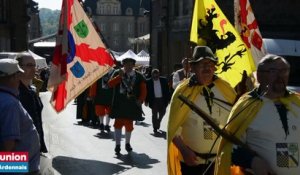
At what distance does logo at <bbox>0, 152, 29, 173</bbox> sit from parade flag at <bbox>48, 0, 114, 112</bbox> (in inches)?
173

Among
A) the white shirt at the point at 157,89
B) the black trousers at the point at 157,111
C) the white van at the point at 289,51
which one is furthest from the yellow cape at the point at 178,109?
the white van at the point at 289,51

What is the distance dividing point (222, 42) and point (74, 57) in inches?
129

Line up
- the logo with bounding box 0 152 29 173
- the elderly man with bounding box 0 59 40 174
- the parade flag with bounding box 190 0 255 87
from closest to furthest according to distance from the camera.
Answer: the elderly man with bounding box 0 59 40 174
the logo with bounding box 0 152 29 173
the parade flag with bounding box 190 0 255 87

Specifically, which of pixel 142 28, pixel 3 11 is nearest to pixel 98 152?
pixel 3 11

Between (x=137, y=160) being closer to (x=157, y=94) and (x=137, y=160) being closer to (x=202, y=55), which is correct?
(x=157, y=94)

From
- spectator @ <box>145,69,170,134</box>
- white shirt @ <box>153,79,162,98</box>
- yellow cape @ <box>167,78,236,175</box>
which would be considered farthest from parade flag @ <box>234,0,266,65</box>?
white shirt @ <box>153,79,162,98</box>

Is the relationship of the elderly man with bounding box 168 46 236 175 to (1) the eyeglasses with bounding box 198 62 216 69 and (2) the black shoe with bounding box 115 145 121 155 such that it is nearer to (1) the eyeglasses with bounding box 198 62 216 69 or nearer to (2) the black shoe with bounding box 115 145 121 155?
(1) the eyeglasses with bounding box 198 62 216 69

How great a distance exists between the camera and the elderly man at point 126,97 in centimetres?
1083

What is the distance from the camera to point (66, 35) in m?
9.14

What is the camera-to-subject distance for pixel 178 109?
206 inches

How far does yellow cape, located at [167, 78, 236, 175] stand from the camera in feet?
17.1

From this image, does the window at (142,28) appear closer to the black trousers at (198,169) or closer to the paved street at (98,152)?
the paved street at (98,152)

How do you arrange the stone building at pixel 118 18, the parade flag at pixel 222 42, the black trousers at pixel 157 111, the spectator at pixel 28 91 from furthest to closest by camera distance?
the stone building at pixel 118 18 < the black trousers at pixel 157 111 < the parade flag at pixel 222 42 < the spectator at pixel 28 91

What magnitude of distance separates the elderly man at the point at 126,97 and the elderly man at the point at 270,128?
6.88 metres
